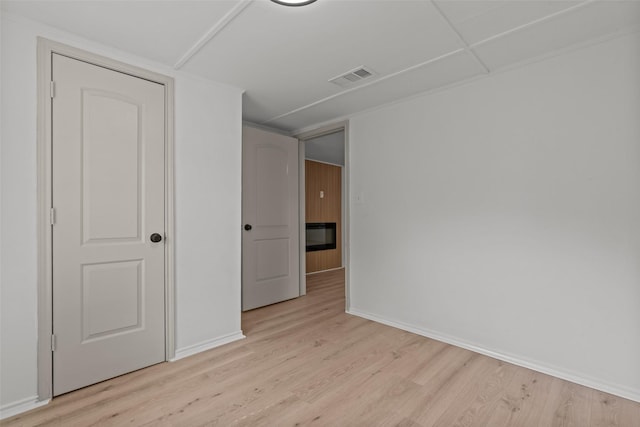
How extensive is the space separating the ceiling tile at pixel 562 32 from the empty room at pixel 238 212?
0.02 metres

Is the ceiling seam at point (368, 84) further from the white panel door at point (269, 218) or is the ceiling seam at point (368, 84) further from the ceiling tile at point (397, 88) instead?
the white panel door at point (269, 218)

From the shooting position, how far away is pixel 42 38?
188cm

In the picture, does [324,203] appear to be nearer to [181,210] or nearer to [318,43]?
[181,210]

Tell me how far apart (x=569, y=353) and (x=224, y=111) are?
3255 millimetres

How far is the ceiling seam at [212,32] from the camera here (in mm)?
1717

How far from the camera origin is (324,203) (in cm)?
620

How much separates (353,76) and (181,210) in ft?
5.88

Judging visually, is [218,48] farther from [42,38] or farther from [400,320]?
[400,320]

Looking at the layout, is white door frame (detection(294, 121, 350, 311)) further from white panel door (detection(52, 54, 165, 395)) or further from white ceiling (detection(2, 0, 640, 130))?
white panel door (detection(52, 54, 165, 395))

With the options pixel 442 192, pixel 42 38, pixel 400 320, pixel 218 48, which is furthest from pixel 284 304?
pixel 42 38

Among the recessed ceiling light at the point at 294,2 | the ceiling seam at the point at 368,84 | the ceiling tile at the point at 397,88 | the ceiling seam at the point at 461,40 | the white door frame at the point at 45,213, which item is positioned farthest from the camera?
the ceiling tile at the point at 397,88

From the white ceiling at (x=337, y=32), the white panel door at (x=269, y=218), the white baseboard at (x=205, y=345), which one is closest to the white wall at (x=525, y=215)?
the white ceiling at (x=337, y=32)

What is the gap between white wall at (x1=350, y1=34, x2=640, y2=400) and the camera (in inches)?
77.0

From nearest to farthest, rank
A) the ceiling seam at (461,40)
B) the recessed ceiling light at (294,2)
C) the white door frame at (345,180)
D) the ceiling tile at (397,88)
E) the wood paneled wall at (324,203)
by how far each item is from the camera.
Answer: the recessed ceiling light at (294,2) → the ceiling seam at (461,40) → the ceiling tile at (397,88) → the white door frame at (345,180) → the wood paneled wall at (324,203)
